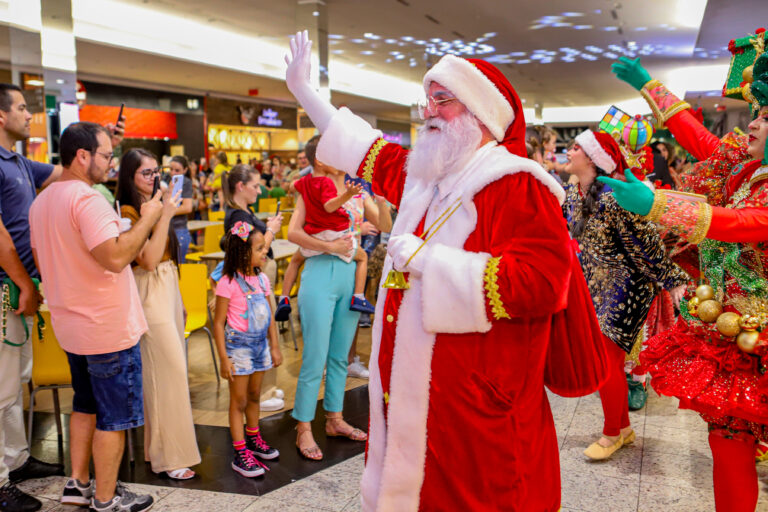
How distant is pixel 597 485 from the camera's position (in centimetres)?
288

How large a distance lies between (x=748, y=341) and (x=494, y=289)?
38.3 inches

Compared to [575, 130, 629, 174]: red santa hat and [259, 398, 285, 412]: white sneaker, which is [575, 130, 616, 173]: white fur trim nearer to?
[575, 130, 629, 174]: red santa hat

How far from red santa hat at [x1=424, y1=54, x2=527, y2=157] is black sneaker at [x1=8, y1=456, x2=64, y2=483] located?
2.69 m

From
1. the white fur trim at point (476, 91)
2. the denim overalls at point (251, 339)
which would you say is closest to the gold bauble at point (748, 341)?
the white fur trim at point (476, 91)

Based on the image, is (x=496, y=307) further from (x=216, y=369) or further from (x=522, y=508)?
(x=216, y=369)

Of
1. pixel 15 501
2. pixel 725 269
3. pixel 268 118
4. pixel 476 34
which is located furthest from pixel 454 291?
pixel 268 118

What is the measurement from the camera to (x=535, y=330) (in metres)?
1.64

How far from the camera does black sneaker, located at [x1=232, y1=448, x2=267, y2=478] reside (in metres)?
2.92

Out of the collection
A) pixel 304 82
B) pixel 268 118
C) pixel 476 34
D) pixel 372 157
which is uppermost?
pixel 476 34

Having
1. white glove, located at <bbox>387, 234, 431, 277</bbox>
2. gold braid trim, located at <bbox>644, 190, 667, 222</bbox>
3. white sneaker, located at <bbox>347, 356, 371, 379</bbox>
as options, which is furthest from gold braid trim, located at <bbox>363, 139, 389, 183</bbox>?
white sneaker, located at <bbox>347, 356, 371, 379</bbox>

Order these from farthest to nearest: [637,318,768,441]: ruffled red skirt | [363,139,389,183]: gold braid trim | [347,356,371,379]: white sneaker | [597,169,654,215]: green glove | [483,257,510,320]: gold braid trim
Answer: [347,356,371,379]: white sneaker < [363,139,389,183]: gold braid trim < [637,318,768,441]: ruffled red skirt < [597,169,654,215]: green glove < [483,257,510,320]: gold braid trim

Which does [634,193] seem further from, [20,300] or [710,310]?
[20,300]

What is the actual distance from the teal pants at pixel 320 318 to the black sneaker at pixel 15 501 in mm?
1214

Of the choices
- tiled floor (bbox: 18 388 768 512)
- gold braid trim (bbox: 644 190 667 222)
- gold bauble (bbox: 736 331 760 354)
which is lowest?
tiled floor (bbox: 18 388 768 512)
